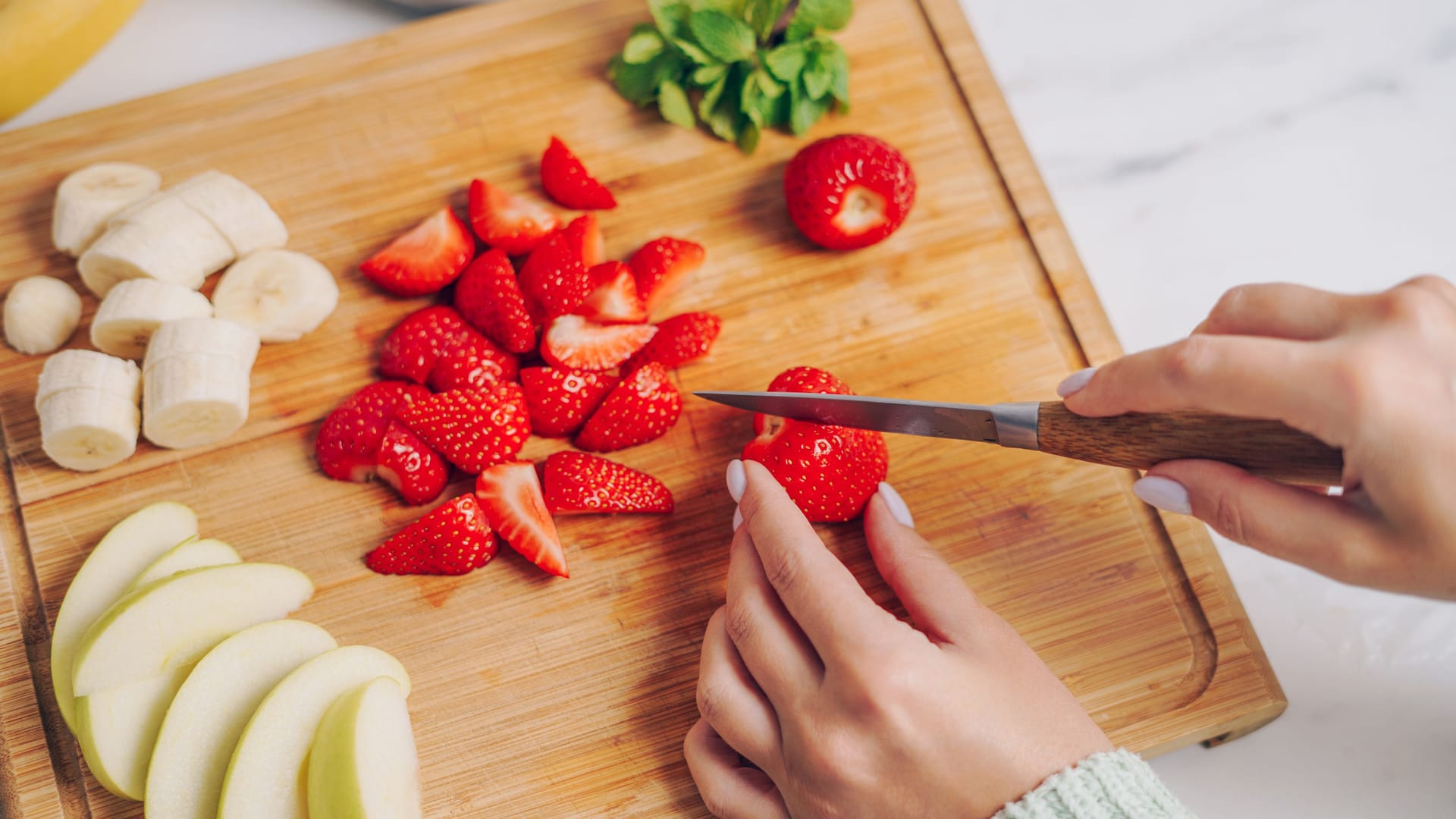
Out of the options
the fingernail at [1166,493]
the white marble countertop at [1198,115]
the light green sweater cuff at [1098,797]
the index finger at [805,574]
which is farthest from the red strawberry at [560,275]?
the light green sweater cuff at [1098,797]

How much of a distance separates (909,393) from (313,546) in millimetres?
1192

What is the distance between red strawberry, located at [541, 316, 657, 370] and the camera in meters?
1.89

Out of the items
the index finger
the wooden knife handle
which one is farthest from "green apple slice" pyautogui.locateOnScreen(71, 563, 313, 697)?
the wooden knife handle

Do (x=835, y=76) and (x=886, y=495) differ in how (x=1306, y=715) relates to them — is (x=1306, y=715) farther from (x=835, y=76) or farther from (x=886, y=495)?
(x=835, y=76)

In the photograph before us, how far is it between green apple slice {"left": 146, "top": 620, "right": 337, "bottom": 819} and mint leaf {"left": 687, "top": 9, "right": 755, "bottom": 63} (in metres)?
1.39

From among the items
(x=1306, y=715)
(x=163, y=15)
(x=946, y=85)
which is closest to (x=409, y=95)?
(x=163, y=15)

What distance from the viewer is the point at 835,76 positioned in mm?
2064

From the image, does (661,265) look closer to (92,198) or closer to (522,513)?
(522,513)

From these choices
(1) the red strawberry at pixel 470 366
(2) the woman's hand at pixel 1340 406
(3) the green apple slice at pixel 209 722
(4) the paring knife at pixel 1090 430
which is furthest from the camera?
(1) the red strawberry at pixel 470 366

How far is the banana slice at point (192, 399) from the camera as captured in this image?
177 cm

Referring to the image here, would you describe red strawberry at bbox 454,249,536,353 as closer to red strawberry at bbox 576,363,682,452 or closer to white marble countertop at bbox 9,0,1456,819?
red strawberry at bbox 576,363,682,452

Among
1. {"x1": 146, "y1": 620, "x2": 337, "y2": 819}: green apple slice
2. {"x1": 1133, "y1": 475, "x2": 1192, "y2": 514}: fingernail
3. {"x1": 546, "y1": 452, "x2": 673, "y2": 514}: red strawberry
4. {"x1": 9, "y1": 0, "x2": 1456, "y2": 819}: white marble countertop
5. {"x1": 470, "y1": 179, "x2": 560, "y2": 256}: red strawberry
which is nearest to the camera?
{"x1": 1133, "y1": 475, "x2": 1192, "y2": 514}: fingernail

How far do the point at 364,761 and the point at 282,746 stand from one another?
0.15 m

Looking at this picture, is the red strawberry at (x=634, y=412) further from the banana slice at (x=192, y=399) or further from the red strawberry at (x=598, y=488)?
the banana slice at (x=192, y=399)
